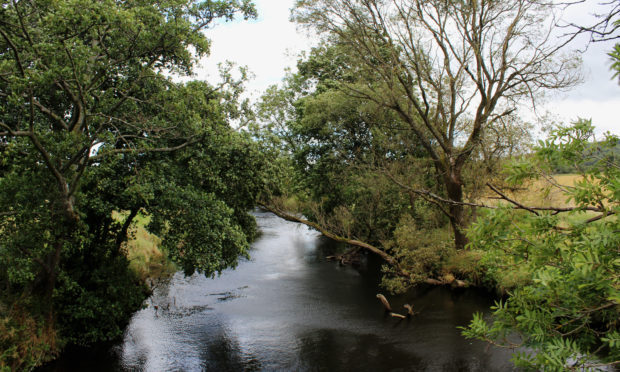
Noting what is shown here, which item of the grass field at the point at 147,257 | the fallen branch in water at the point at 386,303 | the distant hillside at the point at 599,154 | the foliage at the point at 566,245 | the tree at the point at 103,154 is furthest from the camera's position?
the grass field at the point at 147,257

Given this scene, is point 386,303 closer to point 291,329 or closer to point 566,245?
point 291,329

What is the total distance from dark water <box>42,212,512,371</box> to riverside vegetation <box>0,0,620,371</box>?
1261 millimetres

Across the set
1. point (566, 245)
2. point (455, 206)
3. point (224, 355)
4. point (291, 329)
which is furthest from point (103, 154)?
point (455, 206)

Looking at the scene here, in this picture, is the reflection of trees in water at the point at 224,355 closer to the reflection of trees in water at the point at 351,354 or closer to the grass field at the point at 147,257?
the reflection of trees in water at the point at 351,354

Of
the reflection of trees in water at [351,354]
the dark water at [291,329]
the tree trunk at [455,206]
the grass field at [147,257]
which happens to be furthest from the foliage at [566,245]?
the grass field at [147,257]

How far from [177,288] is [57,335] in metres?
7.73

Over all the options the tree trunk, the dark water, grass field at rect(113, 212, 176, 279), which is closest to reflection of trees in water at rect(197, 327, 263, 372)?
the dark water

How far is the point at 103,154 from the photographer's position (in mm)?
11164

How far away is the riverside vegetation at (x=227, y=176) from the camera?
4.67 meters

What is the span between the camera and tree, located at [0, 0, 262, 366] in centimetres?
1003

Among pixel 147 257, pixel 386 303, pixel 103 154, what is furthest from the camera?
pixel 147 257

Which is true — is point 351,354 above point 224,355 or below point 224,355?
below

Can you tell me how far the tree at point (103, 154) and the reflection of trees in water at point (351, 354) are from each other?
13.9 ft

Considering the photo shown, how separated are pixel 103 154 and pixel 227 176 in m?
4.30
